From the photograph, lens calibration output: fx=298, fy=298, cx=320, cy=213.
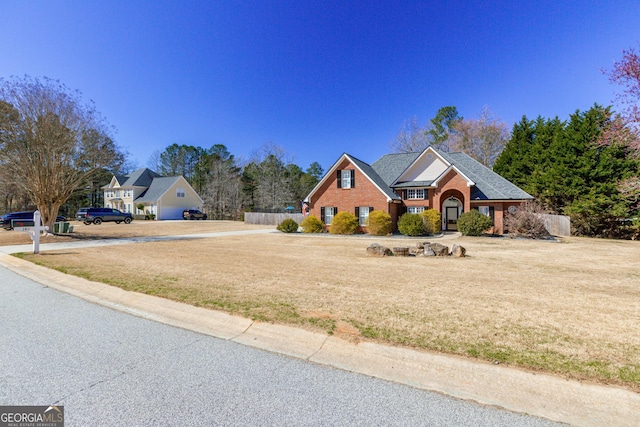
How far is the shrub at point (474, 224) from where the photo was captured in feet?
68.1

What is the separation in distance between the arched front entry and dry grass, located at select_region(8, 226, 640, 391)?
49.6 ft

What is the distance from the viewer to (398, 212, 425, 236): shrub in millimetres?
Answer: 21266

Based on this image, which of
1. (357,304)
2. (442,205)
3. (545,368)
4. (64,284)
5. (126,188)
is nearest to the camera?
(545,368)

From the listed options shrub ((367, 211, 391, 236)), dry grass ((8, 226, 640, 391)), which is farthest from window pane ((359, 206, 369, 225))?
dry grass ((8, 226, 640, 391))

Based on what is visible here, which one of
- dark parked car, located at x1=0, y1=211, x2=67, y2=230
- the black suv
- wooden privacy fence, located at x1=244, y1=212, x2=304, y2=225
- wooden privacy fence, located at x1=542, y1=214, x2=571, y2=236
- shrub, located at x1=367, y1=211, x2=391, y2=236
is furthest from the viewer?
wooden privacy fence, located at x1=244, y1=212, x2=304, y2=225

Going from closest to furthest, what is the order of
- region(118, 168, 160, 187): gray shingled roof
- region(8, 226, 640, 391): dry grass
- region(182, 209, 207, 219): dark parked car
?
1. region(8, 226, 640, 391): dry grass
2. region(182, 209, 207, 219): dark parked car
3. region(118, 168, 160, 187): gray shingled roof

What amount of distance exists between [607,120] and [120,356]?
110 ft

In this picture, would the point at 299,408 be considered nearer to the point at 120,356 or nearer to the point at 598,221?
the point at 120,356

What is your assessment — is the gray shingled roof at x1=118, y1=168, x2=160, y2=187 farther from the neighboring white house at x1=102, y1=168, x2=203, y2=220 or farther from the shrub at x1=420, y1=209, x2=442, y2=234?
the shrub at x1=420, y1=209, x2=442, y2=234

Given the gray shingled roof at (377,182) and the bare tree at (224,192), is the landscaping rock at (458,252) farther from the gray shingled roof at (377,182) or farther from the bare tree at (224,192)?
the bare tree at (224,192)

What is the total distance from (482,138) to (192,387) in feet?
146

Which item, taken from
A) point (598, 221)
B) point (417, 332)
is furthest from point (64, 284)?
point (598, 221)

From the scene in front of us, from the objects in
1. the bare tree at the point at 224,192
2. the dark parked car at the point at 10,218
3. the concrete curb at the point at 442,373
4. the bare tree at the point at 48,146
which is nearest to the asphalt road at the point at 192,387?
the concrete curb at the point at 442,373

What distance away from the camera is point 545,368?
328cm
